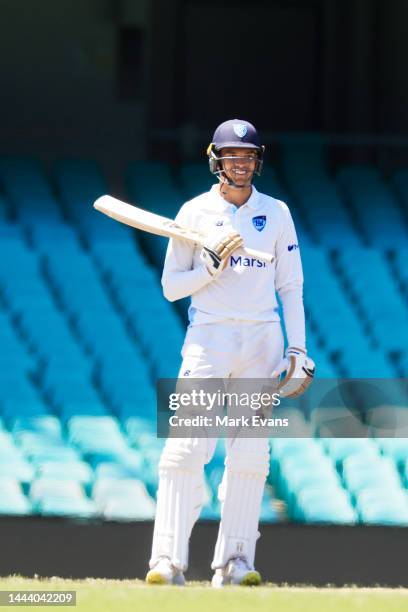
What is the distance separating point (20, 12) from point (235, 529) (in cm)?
556

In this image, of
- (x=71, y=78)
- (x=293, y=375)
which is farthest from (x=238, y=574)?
(x=71, y=78)

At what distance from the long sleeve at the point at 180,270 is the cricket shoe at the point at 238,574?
2.89ft

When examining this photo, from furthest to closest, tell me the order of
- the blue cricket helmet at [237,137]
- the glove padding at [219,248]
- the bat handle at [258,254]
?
the blue cricket helmet at [237,137]
the bat handle at [258,254]
the glove padding at [219,248]

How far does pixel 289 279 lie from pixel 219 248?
411mm

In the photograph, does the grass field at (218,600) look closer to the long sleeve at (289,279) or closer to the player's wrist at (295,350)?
the player's wrist at (295,350)

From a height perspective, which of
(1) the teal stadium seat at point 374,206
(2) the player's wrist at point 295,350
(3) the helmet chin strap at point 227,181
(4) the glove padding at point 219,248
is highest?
(1) the teal stadium seat at point 374,206

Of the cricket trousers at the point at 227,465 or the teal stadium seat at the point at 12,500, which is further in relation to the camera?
the teal stadium seat at the point at 12,500

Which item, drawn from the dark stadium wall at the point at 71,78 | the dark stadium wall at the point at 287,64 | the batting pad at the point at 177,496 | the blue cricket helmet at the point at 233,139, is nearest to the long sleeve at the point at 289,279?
the blue cricket helmet at the point at 233,139

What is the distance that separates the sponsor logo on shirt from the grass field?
1.05m

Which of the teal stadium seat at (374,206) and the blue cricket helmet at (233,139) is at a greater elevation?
the teal stadium seat at (374,206)

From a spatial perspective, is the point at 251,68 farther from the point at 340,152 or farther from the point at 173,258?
the point at 173,258

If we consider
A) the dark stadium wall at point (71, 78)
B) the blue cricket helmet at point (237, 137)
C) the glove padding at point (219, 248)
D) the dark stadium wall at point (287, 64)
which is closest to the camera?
the glove padding at point (219, 248)

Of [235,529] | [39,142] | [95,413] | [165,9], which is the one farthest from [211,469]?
[165,9]

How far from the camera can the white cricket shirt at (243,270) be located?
18.1 feet
